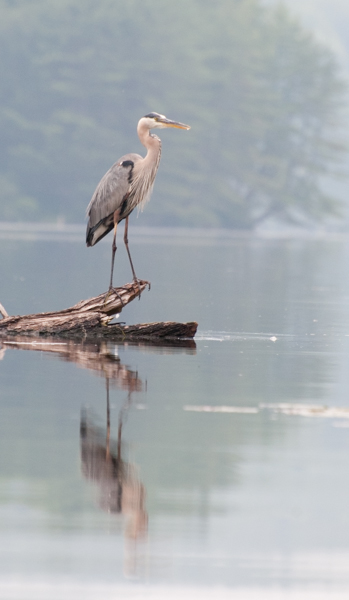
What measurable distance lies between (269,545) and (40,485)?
951 mm

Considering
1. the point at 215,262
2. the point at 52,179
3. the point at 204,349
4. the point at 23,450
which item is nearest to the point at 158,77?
the point at 52,179

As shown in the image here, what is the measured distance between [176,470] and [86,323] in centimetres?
429

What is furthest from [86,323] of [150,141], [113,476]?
[113,476]

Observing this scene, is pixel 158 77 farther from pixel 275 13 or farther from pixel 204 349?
pixel 204 349

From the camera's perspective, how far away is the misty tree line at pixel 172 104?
187ft

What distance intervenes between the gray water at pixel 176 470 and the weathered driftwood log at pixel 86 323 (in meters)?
0.29

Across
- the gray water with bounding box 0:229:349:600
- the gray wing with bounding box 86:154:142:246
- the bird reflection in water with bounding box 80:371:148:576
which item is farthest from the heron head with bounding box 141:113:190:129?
the bird reflection in water with bounding box 80:371:148:576

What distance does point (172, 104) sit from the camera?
62000mm

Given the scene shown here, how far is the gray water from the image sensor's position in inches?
150

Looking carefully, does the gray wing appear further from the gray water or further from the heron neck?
the gray water

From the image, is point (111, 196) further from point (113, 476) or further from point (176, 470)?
point (113, 476)

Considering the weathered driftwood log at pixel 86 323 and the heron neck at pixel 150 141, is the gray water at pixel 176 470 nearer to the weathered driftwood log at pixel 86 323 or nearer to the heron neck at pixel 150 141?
the weathered driftwood log at pixel 86 323

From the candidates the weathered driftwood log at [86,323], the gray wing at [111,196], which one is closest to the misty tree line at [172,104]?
the gray wing at [111,196]

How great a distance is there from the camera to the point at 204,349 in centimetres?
912
